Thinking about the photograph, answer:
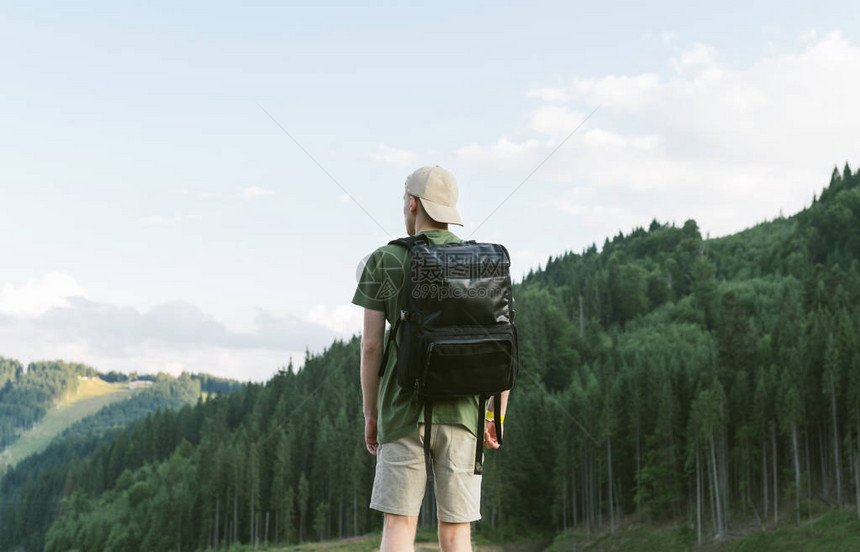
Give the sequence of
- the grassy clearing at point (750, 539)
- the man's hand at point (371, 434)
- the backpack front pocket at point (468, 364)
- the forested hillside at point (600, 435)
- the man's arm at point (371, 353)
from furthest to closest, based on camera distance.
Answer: the forested hillside at point (600, 435) < the grassy clearing at point (750, 539) < the man's hand at point (371, 434) < the man's arm at point (371, 353) < the backpack front pocket at point (468, 364)

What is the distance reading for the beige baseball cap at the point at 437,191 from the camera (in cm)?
459

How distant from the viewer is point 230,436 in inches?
4695

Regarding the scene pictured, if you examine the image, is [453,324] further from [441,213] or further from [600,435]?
[600,435]

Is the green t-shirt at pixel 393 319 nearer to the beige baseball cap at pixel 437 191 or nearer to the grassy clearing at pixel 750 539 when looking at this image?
the beige baseball cap at pixel 437 191

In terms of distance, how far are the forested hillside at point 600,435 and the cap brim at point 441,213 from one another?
64325 mm

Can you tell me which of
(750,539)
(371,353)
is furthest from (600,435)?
(371,353)

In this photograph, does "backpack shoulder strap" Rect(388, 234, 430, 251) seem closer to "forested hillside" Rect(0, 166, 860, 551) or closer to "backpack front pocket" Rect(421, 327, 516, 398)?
"backpack front pocket" Rect(421, 327, 516, 398)

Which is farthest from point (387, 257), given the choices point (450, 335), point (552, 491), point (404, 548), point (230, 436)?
point (230, 436)

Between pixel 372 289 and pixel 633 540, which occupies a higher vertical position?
pixel 372 289

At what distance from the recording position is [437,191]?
15.1 ft

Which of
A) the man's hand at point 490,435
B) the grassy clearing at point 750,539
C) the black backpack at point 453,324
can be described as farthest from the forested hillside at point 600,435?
the black backpack at point 453,324

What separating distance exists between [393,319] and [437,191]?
32.3 inches

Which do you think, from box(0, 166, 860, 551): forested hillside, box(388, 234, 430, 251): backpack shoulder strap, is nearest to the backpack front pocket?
box(388, 234, 430, 251): backpack shoulder strap

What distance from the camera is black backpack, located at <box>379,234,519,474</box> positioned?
4.25 m
